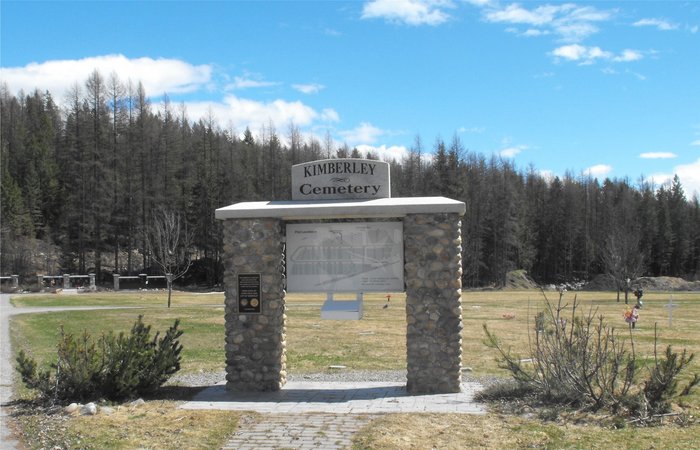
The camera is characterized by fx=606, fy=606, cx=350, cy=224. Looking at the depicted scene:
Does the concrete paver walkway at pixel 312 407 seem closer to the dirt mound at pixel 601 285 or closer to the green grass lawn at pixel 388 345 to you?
the green grass lawn at pixel 388 345

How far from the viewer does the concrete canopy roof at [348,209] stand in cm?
889

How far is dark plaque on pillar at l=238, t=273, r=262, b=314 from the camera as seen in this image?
364 inches

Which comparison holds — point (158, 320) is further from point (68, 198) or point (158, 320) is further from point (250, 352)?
point (68, 198)

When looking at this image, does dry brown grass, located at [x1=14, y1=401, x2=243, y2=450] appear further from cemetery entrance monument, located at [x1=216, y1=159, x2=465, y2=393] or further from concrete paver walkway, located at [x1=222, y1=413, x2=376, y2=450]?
cemetery entrance monument, located at [x1=216, y1=159, x2=465, y2=393]

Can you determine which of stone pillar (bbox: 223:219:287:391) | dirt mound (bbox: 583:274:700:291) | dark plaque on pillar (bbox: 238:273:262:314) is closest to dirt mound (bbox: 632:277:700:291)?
dirt mound (bbox: 583:274:700:291)

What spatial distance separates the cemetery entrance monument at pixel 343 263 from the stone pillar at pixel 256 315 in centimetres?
A: 2

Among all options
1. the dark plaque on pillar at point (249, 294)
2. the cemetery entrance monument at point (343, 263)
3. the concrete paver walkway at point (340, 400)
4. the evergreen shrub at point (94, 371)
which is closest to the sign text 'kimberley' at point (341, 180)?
the cemetery entrance monument at point (343, 263)

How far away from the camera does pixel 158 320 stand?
2147 cm

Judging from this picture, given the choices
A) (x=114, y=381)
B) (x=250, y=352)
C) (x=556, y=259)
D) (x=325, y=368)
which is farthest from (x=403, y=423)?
(x=556, y=259)

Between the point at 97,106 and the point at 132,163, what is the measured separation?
19.4 feet

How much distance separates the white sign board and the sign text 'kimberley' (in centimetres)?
53

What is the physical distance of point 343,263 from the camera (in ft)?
31.2

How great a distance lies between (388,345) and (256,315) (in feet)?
21.8

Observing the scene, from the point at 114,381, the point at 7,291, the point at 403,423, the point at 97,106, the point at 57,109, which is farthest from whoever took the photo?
the point at 57,109
